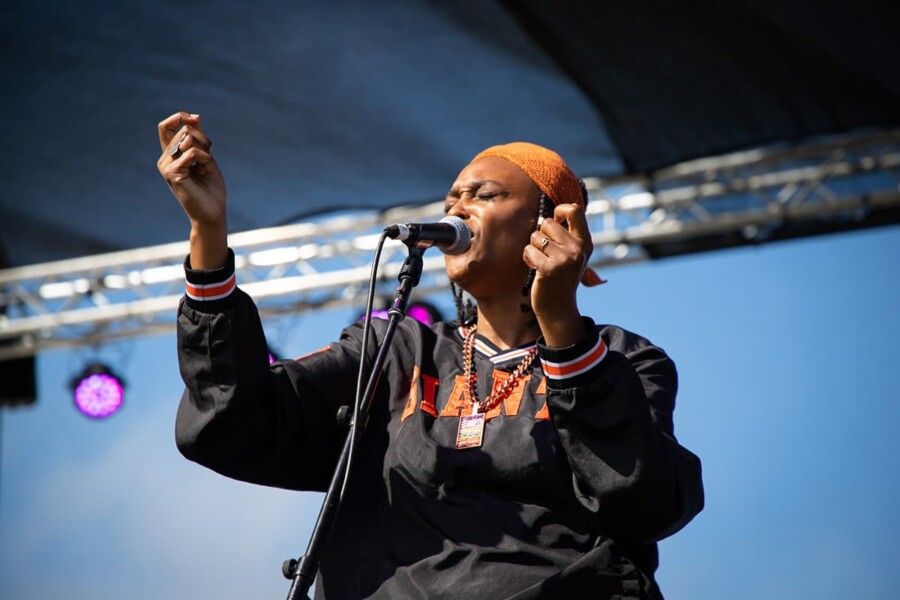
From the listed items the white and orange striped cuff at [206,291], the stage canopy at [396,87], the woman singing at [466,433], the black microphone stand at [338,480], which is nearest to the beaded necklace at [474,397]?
Answer: the woman singing at [466,433]

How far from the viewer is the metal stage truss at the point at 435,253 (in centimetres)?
522

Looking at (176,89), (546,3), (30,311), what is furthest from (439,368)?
(30,311)

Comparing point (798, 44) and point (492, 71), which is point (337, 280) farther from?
point (798, 44)

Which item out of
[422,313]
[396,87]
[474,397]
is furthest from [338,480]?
[422,313]

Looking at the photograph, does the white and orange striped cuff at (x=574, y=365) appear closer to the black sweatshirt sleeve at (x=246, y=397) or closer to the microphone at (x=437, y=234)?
the microphone at (x=437, y=234)

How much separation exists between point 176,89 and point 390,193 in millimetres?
1147

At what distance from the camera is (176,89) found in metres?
4.50

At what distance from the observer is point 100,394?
247 inches

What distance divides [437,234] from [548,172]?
0.48m

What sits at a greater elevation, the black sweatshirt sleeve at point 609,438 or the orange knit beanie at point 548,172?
the orange knit beanie at point 548,172

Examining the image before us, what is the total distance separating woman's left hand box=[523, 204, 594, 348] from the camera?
6.65 feet

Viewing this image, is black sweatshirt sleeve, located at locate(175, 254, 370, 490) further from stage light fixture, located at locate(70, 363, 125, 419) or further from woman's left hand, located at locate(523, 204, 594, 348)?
stage light fixture, located at locate(70, 363, 125, 419)

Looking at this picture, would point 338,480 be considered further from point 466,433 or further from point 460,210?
point 460,210

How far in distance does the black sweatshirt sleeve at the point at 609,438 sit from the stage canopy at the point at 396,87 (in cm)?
246
